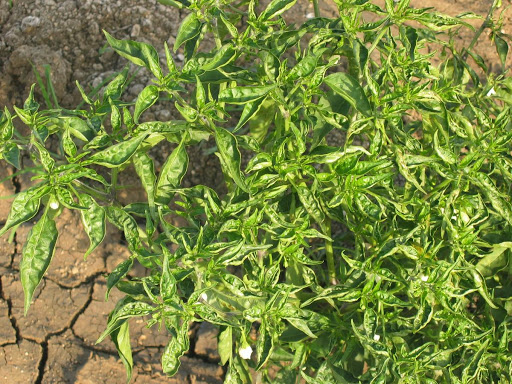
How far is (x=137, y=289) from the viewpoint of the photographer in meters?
2.08

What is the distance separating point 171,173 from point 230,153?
24cm

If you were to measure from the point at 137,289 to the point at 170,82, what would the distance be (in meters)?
0.74

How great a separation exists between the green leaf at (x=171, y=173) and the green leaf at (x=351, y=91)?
1.76 feet

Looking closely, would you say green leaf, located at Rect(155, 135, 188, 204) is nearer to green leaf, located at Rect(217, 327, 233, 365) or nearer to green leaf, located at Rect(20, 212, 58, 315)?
green leaf, located at Rect(20, 212, 58, 315)

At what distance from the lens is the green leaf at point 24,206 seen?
1735 mm

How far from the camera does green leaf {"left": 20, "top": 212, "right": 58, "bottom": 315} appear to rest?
5.98 ft

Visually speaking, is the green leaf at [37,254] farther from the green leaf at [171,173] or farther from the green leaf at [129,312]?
the green leaf at [171,173]

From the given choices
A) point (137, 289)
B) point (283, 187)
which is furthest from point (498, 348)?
point (137, 289)

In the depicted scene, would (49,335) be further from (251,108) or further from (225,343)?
(251,108)

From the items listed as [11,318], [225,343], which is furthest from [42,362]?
[225,343]

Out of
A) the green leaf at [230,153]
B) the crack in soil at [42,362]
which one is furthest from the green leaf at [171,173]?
the crack in soil at [42,362]

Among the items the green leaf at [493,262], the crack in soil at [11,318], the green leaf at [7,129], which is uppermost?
the green leaf at [7,129]

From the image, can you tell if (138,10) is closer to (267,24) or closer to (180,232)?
(267,24)

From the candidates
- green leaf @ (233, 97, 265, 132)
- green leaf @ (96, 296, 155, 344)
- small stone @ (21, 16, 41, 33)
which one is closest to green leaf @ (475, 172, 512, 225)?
green leaf @ (233, 97, 265, 132)
